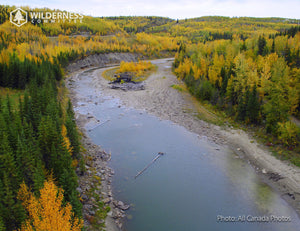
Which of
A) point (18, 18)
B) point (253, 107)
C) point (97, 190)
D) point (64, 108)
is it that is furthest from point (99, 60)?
point (97, 190)

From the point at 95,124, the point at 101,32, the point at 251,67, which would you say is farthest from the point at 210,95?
the point at 101,32

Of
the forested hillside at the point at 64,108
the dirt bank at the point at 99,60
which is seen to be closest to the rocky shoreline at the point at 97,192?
the forested hillside at the point at 64,108

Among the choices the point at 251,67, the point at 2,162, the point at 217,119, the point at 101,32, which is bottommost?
the point at 217,119

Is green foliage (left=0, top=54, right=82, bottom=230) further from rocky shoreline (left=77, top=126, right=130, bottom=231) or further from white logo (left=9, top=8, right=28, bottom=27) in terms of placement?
white logo (left=9, top=8, right=28, bottom=27)

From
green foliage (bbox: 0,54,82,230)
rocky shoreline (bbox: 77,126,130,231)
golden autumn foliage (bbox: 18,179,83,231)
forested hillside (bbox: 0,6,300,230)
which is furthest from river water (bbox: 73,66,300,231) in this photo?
golden autumn foliage (bbox: 18,179,83,231)

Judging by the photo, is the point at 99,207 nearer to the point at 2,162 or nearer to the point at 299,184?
the point at 2,162
